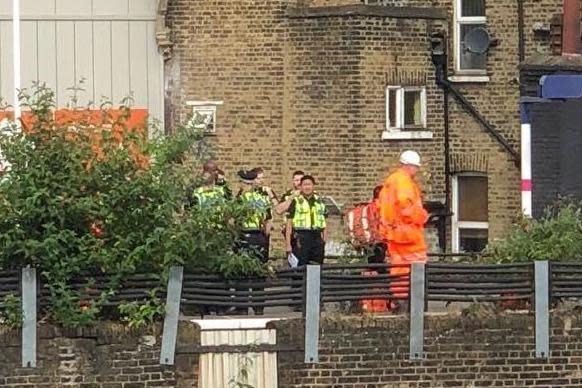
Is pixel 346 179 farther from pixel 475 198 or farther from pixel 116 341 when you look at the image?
pixel 116 341

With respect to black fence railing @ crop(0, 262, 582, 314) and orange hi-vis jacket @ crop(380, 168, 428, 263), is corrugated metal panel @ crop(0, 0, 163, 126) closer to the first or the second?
orange hi-vis jacket @ crop(380, 168, 428, 263)

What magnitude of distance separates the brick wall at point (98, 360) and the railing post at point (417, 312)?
206cm

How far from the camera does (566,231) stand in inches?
704

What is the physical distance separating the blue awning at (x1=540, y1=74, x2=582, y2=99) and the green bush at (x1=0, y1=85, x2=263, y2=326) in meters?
6.24

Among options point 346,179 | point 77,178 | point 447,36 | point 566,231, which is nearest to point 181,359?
point 77,178

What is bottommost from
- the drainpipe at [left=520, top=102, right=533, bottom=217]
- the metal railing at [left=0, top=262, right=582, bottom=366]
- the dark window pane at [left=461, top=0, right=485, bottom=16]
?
the metal railing at [left=0, top=262, right=582, bottom=366]

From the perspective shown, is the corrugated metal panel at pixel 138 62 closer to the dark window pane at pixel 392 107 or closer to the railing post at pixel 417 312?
the dark window pane at pixel 392 107

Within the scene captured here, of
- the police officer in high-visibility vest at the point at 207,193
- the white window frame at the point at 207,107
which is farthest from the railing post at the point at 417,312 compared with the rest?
the white window frame at the point at 207,107

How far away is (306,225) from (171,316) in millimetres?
2949

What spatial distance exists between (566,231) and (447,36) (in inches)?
347

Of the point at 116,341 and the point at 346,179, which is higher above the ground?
the point at 346,179

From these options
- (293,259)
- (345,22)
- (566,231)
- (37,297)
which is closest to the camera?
(37,297)

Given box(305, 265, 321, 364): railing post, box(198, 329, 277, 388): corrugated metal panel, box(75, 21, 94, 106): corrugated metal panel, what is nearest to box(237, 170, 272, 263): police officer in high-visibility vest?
box(305, 265, 321, 364): railing post

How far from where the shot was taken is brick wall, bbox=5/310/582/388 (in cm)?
1672
